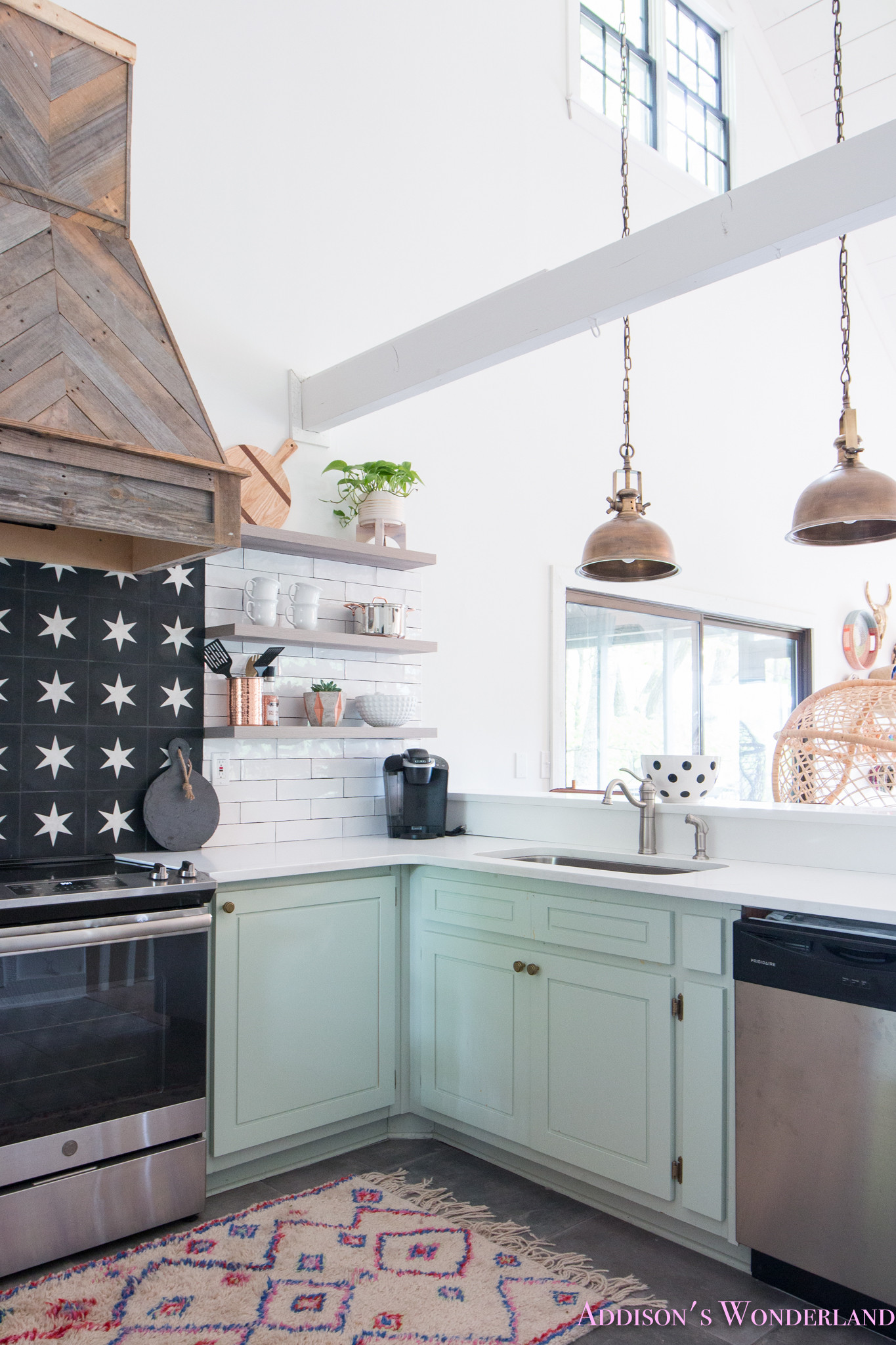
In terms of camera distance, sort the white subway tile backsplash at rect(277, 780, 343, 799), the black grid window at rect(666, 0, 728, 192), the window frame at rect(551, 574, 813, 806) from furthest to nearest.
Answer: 1. the black grid window at rect(666, 0, 728, 192)
2. the window frame at rect(551, 574, 813, 806)
3. the white subway tile backsplash at rect(277, 780, 343, 799)

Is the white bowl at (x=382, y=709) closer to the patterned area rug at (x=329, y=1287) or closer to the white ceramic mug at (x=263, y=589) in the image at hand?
the white ceramic mug at (x=263, y=589)

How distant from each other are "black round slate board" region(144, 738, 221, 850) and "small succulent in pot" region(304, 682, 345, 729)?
0.44 meters

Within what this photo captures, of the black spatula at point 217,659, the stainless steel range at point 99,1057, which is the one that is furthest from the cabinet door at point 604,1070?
the black spatula at point 217,659

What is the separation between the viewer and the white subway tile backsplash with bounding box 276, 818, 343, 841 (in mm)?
3518

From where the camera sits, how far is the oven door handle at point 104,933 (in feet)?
7.20

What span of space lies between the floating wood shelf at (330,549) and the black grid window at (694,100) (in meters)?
3.29

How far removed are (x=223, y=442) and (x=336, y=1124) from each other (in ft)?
7.37

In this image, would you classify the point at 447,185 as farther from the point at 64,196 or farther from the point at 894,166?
the point at 894,166

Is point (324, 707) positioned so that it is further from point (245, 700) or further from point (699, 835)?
point (699, 835)

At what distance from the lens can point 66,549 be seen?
2.93m

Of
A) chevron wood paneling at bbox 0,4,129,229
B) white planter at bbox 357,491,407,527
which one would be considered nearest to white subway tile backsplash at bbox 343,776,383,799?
white planter at bbox 357,491,407,527

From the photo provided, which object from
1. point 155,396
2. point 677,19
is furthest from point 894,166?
point 677,19

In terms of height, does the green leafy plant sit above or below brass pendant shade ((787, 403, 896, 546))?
above

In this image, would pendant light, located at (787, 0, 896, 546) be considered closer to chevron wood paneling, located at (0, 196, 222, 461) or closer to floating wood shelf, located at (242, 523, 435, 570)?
floating wood shelf, located at (242, 523, 435, 570)
